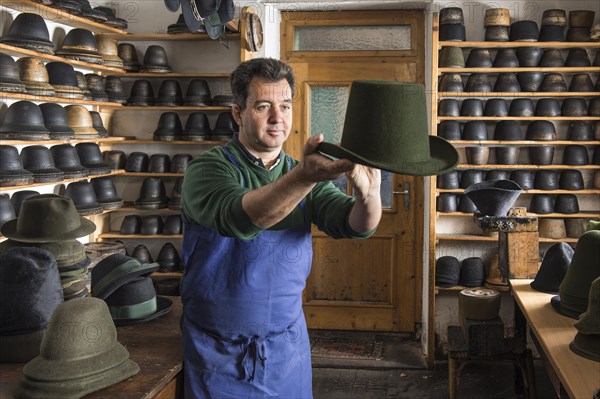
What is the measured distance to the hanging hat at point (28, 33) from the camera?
395 centimetres

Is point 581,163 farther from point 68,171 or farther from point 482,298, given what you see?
point 68,171

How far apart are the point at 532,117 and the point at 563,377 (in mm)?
2957

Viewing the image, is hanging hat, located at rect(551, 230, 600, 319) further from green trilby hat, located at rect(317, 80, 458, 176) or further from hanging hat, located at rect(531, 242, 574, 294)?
green trilby hat, located at rect(317, 80, 458, 176)

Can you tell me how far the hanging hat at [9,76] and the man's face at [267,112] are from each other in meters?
2.20

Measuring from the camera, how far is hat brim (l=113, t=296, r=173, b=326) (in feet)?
8.18

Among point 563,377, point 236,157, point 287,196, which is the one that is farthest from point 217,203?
point 563,377

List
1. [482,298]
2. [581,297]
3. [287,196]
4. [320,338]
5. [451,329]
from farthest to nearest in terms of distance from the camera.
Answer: [320,338], [451,329], [482,298], [581,297], [287,196]

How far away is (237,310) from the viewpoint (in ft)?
6.95

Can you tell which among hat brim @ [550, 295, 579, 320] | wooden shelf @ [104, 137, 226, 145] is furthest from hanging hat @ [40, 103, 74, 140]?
hat brim @ [550, 295, 579, 320]

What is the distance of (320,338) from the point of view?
5516 millimetres

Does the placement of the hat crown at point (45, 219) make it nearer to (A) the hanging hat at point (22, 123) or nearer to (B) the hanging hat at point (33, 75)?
(A) the hanging hat at point (22, 123)

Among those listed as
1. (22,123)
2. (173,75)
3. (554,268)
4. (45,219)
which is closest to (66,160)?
(22,123)

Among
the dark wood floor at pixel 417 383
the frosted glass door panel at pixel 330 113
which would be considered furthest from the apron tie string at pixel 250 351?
the frosted glass door panel at pixel 330 113

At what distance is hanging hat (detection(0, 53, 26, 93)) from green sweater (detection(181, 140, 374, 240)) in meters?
2.12
